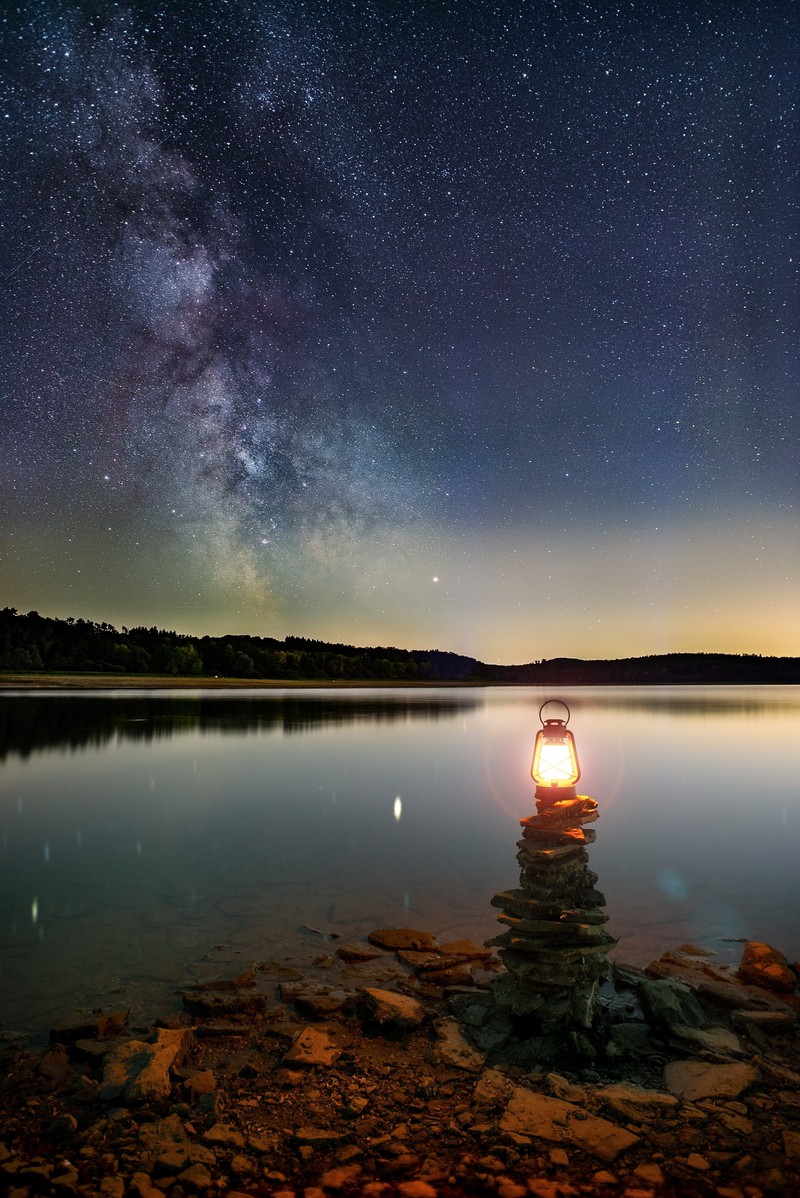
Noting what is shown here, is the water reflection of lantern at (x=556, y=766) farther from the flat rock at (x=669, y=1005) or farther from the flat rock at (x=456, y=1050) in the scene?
the flat rock at (x=456, y=1050)

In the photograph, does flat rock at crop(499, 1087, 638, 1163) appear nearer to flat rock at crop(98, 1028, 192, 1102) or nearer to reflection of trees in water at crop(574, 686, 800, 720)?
flat rock at crop(98, 1028, 192, 1102)

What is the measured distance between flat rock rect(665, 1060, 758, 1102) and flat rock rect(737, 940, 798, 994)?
2183mm

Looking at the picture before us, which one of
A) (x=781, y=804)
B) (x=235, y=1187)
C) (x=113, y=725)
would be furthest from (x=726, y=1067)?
(x=113, y=725)

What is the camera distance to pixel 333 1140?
4312 mm

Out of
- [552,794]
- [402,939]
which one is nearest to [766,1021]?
[552,794]

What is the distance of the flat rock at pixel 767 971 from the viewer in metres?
7.00

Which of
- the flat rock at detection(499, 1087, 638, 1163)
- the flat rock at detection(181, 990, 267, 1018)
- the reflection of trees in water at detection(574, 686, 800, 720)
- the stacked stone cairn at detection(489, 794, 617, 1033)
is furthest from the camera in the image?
the reflection of trees in water at detection(574, 686, 800, 720)

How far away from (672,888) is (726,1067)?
6.60 m

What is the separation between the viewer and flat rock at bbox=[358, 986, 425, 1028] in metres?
5.89

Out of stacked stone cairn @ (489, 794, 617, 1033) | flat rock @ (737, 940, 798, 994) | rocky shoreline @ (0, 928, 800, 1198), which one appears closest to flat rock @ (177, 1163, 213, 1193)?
rocky shoreline @ (0, 928, 800, 1198)

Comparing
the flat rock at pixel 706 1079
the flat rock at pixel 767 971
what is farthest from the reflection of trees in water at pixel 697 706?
the flat rock at pixel 706 1079

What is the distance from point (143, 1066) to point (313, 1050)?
1.31 metres

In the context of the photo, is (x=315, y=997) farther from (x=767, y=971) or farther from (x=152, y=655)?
(x=152, y=655)

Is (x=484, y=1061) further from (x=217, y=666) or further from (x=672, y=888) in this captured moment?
(x=217, y=666)
